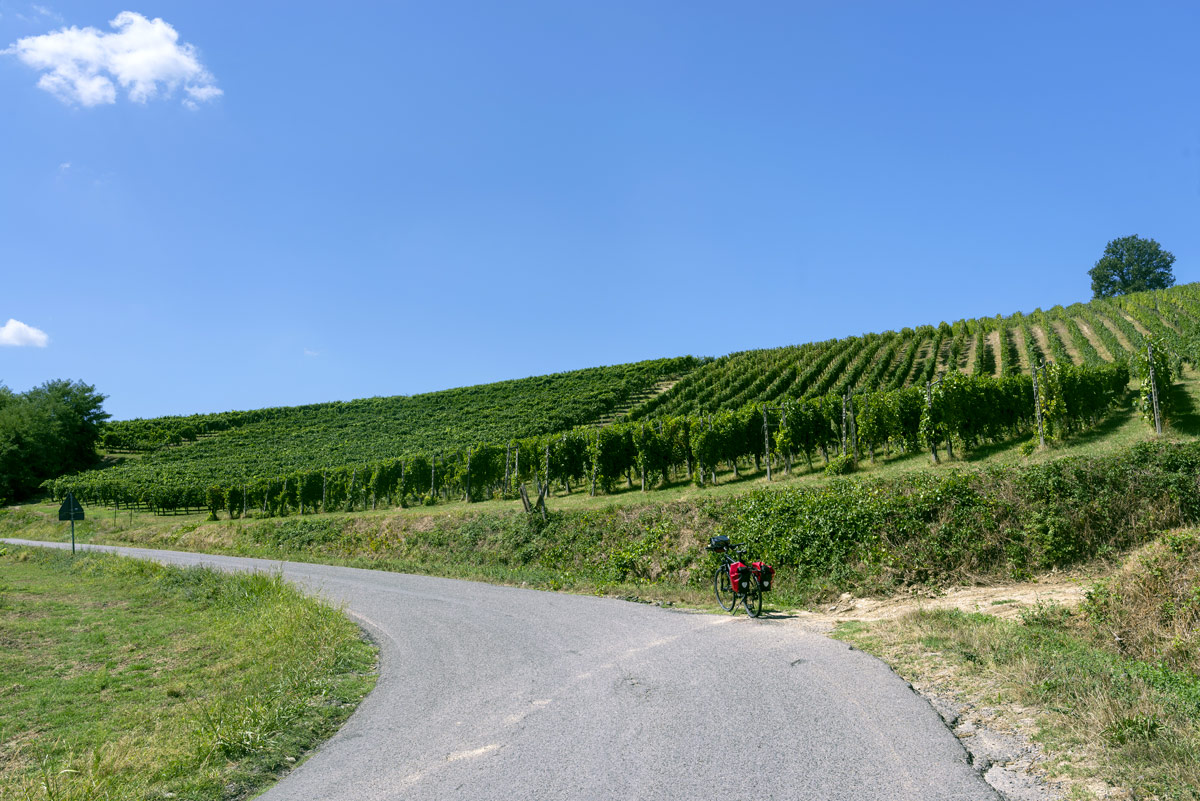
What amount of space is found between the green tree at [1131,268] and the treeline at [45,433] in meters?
142

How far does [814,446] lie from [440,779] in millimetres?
26375

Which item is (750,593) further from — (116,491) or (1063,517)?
(116,491)

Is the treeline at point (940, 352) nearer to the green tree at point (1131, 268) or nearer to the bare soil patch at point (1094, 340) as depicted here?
the bare soil patch at point (1094, 340)

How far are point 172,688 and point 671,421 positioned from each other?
24.3 meters

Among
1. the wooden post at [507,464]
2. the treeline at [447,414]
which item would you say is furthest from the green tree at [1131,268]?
the wooden post at [507,464]

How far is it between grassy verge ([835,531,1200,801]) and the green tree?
387 ft

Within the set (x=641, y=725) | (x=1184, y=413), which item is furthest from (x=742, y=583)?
(x=1184, y=413)

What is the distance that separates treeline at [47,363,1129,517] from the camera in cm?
2536

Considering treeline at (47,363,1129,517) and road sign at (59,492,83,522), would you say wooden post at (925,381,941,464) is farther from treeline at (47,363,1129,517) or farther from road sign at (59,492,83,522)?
road sign at (59,492,83,522)

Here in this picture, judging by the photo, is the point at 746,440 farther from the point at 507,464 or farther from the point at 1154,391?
the point at 1154,391

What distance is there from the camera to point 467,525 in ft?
84.3

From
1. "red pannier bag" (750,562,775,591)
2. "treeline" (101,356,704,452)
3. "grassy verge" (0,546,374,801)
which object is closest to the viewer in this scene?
"grassy verge" (0,546,374,801)

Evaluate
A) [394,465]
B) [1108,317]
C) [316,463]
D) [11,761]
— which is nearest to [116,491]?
[316,463]

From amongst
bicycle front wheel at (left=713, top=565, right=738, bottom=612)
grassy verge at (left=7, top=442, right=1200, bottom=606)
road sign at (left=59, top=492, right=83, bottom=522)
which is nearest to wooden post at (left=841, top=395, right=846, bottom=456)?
grassy verge at (left=7, top=442, right=1200, bottom=606)
